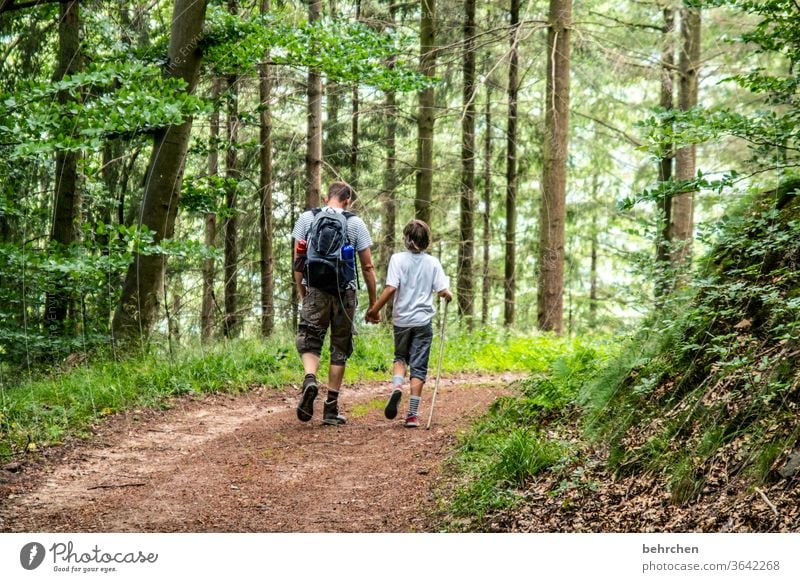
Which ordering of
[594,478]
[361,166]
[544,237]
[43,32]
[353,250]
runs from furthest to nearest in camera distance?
[361,166] → [544,237] → [43,32] → [353,250] → [594,478]

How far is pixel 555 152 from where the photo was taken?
11.8 m

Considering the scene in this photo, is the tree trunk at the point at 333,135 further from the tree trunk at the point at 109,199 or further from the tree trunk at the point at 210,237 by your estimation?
the tree trunk at the point at 109,199

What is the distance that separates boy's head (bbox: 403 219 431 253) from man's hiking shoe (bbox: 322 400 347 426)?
1.60 m

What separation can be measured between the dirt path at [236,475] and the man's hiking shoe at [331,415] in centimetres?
9

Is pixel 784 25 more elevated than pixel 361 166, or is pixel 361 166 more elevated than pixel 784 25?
pixel 361 166

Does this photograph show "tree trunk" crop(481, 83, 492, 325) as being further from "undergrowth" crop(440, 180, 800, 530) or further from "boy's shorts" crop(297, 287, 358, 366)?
"undergrowth" crop(440, 180, 800, 530)

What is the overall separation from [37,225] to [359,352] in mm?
4896

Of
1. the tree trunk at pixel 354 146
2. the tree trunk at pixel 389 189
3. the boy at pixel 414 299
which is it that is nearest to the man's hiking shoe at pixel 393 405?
the boy at pixel 414 299

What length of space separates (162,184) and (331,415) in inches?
155

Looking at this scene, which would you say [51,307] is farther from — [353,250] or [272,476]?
[272,476]

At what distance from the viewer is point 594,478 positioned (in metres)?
3.70

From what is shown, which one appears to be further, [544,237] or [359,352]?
[544,237]

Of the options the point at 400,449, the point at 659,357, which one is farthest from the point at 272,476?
the point at 659,357

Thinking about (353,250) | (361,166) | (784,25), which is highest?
(361,166)
